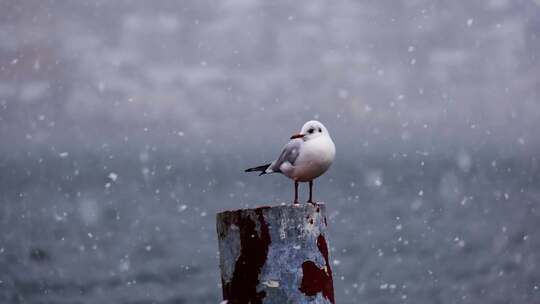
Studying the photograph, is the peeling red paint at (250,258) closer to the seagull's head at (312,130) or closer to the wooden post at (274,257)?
the wooden post at (274,257)

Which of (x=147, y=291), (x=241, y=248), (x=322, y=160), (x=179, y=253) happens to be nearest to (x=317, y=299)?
(x=241, y=248)

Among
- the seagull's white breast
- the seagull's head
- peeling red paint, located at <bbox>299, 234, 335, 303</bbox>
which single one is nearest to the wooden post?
peeling red paint, located at <bbox>299, 234, 335, 303</bbox>

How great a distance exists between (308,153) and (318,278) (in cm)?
116

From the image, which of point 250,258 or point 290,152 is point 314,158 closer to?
point 290,152

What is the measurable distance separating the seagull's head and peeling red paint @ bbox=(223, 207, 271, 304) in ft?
4.02

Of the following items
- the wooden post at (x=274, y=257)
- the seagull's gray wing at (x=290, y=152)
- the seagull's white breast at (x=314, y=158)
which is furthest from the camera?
the seagull's gray wing at (x=290, y=152)

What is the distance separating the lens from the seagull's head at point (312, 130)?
13.9 ft

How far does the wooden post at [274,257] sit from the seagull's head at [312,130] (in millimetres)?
1118

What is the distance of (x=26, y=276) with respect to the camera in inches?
1313

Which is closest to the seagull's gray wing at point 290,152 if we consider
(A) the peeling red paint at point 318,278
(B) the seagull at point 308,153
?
(B) the seagull at point 308,153

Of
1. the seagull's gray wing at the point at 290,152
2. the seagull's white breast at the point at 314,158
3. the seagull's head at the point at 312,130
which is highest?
the seagull's head at the point at 312,130

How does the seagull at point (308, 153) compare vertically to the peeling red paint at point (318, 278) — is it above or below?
above

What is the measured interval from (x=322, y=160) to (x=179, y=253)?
3691 cm

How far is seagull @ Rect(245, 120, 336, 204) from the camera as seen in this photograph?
4.20 metres
